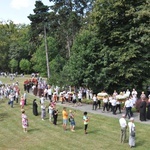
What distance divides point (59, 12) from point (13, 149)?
3325cm

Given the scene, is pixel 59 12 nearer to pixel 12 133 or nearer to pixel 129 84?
pixel 129 84

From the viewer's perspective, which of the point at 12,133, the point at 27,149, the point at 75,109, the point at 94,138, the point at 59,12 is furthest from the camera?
the point at 59,12

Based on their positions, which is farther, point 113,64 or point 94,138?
point 113,64

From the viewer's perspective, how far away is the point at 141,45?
3084 cm

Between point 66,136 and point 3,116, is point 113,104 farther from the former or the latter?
point 3,116

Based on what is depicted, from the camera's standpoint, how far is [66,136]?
2077cm

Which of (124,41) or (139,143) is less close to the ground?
(124,41)

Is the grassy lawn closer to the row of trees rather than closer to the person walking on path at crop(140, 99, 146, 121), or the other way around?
the person walking on path at crop(140, 99, 146, 121)

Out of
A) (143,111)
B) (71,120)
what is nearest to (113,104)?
(143,111)

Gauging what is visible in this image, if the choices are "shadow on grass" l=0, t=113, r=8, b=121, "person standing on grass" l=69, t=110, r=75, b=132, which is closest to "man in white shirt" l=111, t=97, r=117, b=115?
"person standing on grass" l=69, t=110, r=75, b=132

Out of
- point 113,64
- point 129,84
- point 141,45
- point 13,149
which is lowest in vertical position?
point 13,149

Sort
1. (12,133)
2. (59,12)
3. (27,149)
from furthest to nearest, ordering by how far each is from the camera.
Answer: (59,12)
(12,133)
(27,149)

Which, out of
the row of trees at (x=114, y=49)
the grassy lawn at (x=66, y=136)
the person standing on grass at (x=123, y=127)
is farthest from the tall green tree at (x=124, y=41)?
the person standing on grass at (x=123, y=127)

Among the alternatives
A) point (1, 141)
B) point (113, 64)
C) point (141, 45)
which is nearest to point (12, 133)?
point (1, 141)
